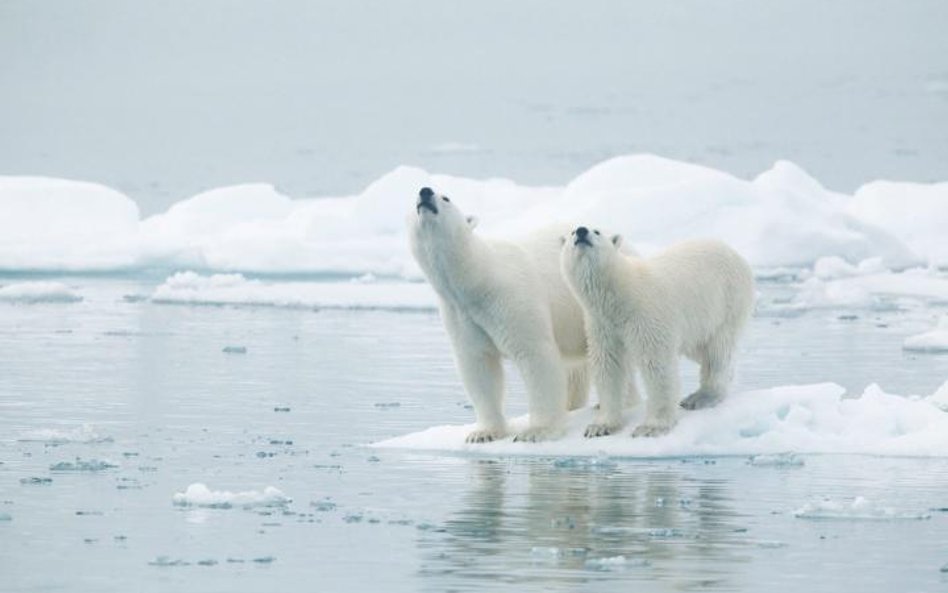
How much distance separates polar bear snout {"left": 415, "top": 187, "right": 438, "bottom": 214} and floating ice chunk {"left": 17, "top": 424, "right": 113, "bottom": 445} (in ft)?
8.18

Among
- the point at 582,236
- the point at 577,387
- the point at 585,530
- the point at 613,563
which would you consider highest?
the point at 582,236

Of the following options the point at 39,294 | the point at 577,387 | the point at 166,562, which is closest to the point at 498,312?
the point at 577,387

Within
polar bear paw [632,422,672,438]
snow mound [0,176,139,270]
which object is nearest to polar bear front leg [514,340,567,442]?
polar bear paw [632,422,672,438]

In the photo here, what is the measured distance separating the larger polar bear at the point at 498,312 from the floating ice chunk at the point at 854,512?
2.39 m

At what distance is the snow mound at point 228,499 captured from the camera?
889cm

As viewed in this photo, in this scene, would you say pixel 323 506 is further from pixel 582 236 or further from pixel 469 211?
pixel 469 211

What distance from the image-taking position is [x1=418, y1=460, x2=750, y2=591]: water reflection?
721cm

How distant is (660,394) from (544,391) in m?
0.65

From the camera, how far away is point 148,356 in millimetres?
18594

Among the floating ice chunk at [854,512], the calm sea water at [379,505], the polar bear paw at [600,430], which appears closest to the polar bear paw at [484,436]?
the calm sea water at [379,505]

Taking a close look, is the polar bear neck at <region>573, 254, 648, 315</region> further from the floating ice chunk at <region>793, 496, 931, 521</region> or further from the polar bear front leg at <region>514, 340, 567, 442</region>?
the floating ice chunk at <region>793, 496, 931, 521</region>

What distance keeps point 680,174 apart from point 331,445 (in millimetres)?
24219

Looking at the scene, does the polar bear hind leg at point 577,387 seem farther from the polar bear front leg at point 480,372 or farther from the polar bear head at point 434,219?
the polar bear head at point 434,219

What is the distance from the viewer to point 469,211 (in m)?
38.4
